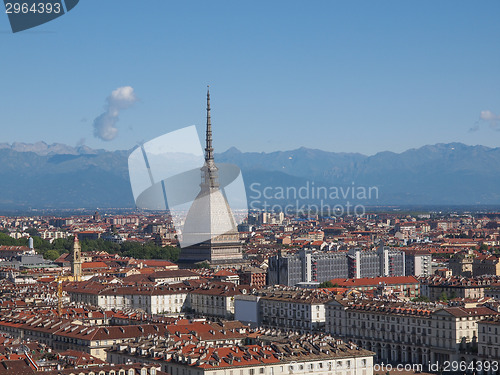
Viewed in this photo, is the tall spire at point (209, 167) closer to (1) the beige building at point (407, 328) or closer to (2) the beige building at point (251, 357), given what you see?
(1) the beige building at point (407, 328)

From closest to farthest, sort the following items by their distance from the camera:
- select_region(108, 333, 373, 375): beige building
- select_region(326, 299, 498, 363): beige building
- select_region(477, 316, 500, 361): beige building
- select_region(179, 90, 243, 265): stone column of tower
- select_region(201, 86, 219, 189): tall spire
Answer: select_region(108, 333, 373, 375): beige building → select_region(477, 316, 500, 361): beige building → select_region(326, 299, 498, 363): beige building → select_region(179, 90, 243, 265): stone column of tower → select_region(201, 86, 219, 189): tall spire

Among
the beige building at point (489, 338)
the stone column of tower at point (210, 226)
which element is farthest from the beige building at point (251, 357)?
the stone column of tower at point (210, 226)

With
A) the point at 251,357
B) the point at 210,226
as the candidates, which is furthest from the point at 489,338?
the point at 210,226

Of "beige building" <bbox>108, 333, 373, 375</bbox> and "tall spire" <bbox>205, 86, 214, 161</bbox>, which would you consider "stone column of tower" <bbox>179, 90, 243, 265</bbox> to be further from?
"beige building" <bbox>108, 333, 373, 375</bbox>

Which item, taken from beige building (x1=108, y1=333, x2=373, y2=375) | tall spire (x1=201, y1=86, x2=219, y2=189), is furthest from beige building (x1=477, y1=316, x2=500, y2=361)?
tall spire (x1=201, y1=86, x2=219, y2=189)

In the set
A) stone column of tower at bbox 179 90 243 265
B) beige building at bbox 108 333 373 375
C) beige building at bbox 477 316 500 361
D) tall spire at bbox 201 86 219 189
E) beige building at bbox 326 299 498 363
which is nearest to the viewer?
beige building at bbox 108 333 373 375

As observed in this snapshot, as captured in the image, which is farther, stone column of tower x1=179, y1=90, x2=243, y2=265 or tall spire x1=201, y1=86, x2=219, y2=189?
tall spire x1=201, y1=86, x2=219, y2=189

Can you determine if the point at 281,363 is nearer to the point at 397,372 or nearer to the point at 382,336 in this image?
the point at 397,372

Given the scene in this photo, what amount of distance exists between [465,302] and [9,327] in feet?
64.4

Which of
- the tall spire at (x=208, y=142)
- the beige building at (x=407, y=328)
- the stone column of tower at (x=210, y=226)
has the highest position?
the tall spire at (x=208, y=142)

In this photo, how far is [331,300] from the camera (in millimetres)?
48344

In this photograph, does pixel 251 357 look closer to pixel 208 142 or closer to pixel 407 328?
pixel 407 328

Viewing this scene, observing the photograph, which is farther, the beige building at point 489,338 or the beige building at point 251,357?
the beige building at point 489,338

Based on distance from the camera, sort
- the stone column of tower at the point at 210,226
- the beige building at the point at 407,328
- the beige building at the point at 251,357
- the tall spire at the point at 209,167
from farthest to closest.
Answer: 1. the tall spire at the point at 209,167
2. the stone column of tower at the point at 210,226
3. the beige building at the point at 407,328
4. the beige building at the point at 251,357
